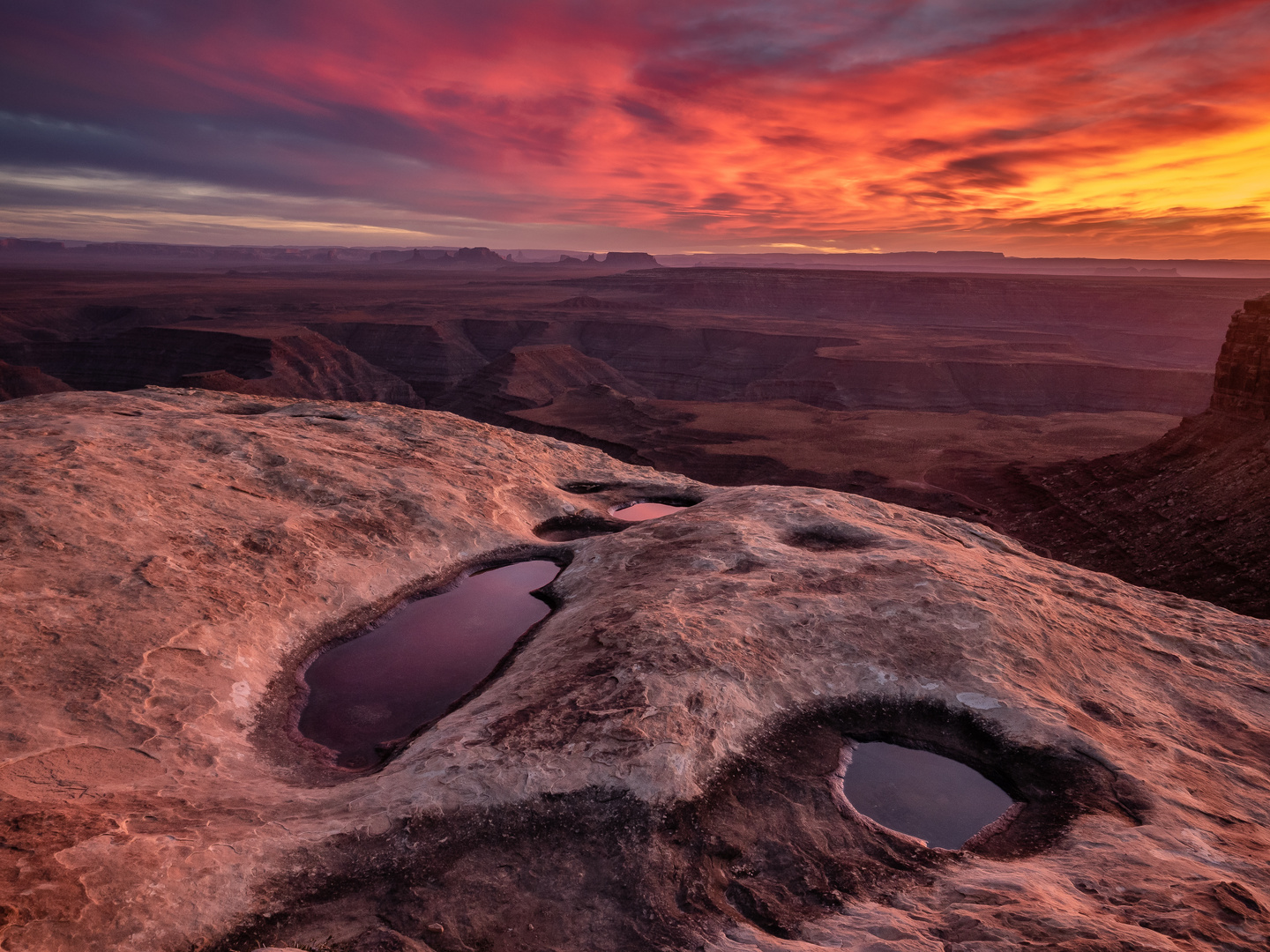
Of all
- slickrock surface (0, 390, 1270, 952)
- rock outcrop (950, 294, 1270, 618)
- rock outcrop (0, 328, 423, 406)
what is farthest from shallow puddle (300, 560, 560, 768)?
rock outcrop (0, 328, 423, 406)

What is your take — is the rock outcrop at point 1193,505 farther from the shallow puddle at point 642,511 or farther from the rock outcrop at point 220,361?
the rock outcrop at point 220,361

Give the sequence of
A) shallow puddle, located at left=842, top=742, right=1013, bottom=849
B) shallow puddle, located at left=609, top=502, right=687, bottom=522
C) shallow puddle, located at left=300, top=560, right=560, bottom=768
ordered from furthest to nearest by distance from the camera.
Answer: shallow puddle, located at left=609, top=502, right=687, bottom=522 < shallow puddle, located at left=300, top=560, right=560, bottom=768 < shallow puddle, located at left=842, top=742, right=1013, bottom=849

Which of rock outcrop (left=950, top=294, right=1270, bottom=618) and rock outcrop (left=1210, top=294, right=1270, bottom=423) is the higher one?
rock outcrop (left=1210, top=294, right=1270, bottom=423)

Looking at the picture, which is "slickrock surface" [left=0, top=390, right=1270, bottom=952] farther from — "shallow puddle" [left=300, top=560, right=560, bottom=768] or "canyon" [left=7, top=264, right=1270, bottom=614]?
"canyon" [left=7, top=264, right=1270, bottom=614]

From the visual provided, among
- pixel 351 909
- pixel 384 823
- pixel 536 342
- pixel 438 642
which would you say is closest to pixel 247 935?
Answer: pixel 351 909

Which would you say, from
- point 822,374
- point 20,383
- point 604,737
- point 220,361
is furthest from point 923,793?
point 220,361

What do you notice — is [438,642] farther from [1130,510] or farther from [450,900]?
[1130,510]

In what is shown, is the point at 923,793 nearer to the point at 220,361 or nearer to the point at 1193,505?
the point at 1193,505
